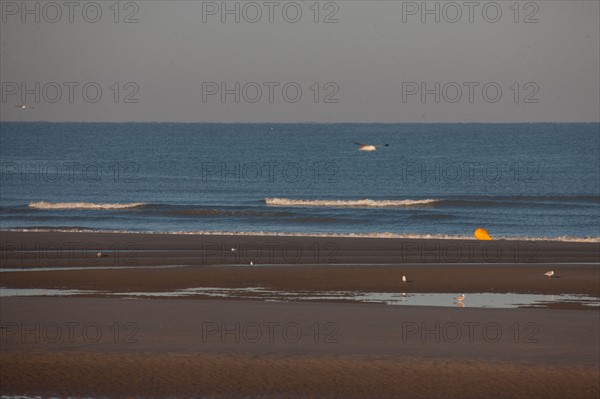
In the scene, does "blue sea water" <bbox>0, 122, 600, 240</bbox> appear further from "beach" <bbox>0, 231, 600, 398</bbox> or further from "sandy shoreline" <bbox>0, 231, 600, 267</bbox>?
"beach" <bbox>0, 231, 600, 398</bbox>

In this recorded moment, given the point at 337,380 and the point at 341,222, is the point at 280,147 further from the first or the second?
the point at 337,380

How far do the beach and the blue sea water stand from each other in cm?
1286

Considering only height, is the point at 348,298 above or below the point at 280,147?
below

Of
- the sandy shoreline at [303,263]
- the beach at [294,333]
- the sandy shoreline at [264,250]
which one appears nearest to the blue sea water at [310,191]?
the sandy shoreline at [264,250]

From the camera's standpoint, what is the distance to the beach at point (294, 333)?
12.6 meters

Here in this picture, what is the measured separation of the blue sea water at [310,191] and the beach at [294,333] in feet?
42.2

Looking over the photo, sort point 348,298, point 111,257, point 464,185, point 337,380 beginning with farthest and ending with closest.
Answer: point 464,185 < point 111,257 < point 348,298 < point 337,380

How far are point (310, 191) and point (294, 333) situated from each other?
46847mm

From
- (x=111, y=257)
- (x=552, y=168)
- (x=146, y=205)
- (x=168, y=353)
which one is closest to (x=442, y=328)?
(x=168, y=353)

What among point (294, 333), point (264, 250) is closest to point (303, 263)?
point (264, 250)

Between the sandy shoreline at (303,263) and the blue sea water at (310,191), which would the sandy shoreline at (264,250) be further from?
the blue sea water at (310,191)

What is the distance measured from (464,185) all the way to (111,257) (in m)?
42.4

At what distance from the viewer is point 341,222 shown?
4112 cm

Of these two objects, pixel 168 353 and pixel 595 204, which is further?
pixel 595 204
